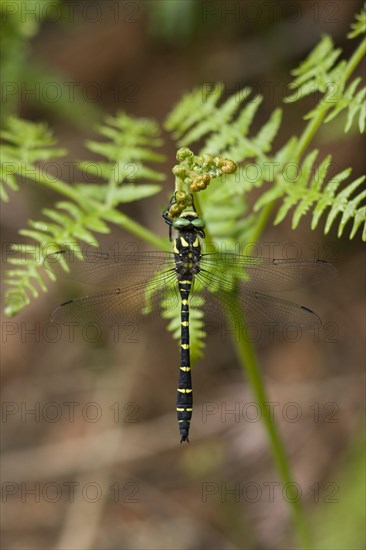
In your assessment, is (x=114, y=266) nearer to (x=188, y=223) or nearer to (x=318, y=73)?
(x=188, y=223)

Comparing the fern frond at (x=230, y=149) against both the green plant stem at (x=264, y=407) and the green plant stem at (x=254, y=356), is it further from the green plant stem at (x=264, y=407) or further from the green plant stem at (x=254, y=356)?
the green plant stem at (x=264, y=407)

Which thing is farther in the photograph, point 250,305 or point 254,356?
point 250,305


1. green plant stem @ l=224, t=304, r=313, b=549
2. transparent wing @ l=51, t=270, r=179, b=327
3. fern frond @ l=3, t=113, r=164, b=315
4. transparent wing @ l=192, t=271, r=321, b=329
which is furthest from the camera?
transparent wing @ l=51, t=270, r=179, b=327

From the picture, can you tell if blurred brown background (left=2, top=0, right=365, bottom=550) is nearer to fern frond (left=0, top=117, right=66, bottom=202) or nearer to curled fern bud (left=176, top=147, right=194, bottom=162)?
curled fern bud (left=176, top=147, right=194, bottom=162)

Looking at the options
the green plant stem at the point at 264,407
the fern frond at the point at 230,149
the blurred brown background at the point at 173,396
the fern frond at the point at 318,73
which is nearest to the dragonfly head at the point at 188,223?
the fern frond at the point at 230,149

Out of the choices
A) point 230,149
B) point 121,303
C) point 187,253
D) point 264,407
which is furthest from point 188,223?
point 264,407

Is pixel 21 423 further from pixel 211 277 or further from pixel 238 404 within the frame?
pixel 211 277

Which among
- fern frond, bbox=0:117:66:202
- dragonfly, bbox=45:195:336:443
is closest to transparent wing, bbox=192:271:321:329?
dragonfly, bbox=45:195:336:443
